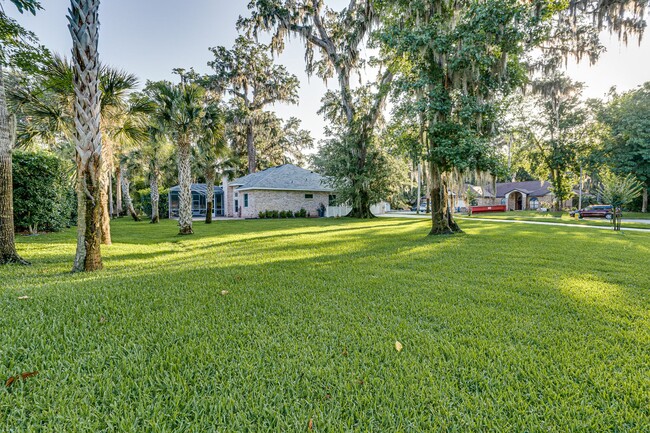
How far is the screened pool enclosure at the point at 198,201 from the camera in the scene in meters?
26.8

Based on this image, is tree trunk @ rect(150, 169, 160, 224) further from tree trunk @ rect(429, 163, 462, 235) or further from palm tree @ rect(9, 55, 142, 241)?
tree trunk @ rect(429, 163, 462, 235)

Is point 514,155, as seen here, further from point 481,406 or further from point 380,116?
point 481,406

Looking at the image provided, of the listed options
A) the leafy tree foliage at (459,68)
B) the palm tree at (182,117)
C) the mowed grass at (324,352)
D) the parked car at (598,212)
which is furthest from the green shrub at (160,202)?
the parked car at (598,212)

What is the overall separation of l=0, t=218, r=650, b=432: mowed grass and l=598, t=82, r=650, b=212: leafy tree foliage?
27.8 meters

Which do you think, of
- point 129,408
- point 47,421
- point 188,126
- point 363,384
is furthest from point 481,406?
point 188,126

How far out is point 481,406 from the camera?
1698 mm

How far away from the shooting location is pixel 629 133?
23.5m

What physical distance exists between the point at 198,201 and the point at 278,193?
9650mm

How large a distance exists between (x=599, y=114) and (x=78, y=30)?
35.4 meters

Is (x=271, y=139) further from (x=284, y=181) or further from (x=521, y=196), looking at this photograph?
(x=521, y=196)

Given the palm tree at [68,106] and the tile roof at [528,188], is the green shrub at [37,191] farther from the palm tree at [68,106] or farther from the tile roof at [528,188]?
the tile roof at [528,188]

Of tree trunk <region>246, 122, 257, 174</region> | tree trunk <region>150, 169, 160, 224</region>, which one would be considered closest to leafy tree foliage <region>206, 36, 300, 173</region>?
tree trunk <region>246, 122, 257, 174</region>

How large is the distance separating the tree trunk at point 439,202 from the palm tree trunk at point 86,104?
9.09 metres

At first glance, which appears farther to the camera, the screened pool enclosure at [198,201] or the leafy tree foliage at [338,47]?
the screened pool enclosure at [198,201]
